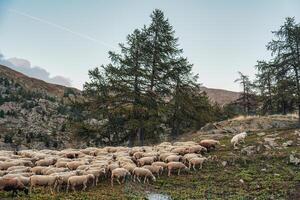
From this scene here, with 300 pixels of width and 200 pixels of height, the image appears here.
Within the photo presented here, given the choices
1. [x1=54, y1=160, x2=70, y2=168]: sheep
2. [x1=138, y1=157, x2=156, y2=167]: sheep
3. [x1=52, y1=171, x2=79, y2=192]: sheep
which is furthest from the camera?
[x1=138, y1=157, x2=156, y2=167]: sheep

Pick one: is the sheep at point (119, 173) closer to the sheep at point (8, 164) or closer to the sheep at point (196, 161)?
the sheep at point (196, 161)

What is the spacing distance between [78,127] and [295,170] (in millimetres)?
23627

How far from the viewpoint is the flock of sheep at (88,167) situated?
16.3 metres

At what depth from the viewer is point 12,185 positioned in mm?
15516

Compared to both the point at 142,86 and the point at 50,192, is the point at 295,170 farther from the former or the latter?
the point at 142,86

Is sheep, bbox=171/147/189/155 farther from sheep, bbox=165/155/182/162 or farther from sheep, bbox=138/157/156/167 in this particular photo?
sheep, bbox=138/157/156/167

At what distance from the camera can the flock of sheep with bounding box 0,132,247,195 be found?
643 inches

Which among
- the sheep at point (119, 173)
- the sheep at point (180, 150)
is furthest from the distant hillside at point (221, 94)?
the sheep at point (119, 173)

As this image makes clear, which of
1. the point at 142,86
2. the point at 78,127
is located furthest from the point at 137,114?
the point at 78,127

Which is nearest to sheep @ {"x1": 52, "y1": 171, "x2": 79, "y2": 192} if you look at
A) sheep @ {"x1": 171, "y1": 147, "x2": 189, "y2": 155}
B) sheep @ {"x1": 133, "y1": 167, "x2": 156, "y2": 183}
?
sheep @ {"x1": 133, "y1": 167, "x2": 156, "y2": 183}

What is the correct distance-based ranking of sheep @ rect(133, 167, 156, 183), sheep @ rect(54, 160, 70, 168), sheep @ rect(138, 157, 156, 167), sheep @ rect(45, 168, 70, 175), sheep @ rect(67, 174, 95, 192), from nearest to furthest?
sheep @ rect(67, 174, 95, 192)
sheep @ rect(45, 168, 70, 175)
sheep @ rect(133, 167, 156, 183)
sheep @ rect(54, 160, 70, 168)
sheep @ rect(138, 157, 156, 167)

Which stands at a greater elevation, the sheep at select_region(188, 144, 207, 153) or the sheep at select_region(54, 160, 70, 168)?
the sheep at select_region(188, 144, 207, 153)

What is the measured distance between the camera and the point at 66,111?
69062mm

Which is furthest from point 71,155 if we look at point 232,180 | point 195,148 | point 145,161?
point 232,180
